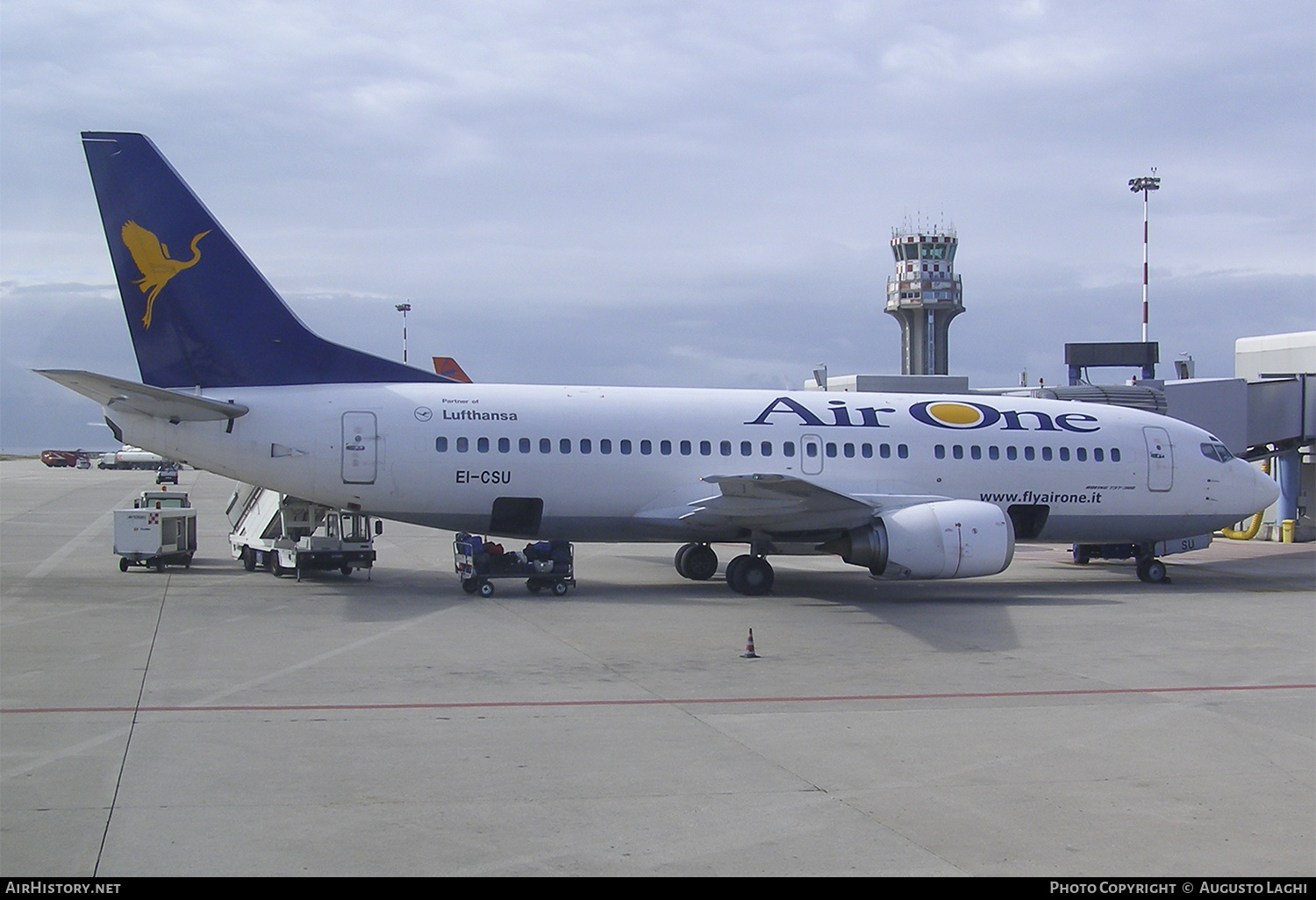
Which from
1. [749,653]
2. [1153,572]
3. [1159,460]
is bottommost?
[749,653]

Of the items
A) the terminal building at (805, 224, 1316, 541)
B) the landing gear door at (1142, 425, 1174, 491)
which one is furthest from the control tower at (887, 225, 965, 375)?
the landing gear door at (1142, 425, 1174, 491)

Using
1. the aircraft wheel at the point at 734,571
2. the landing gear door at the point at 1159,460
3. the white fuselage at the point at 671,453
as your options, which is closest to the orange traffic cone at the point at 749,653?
the aircraft wheel at the point at 734,571

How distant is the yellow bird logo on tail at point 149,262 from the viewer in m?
19.4

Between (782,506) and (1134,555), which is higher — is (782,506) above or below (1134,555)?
above

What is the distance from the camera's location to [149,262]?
768 inches

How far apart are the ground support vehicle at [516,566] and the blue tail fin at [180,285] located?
4.18 m

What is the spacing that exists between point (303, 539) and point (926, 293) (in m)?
61.0

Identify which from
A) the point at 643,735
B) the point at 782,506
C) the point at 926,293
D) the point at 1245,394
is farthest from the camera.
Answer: the point at 926,293

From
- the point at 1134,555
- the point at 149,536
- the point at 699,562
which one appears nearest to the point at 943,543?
the point at 699,562

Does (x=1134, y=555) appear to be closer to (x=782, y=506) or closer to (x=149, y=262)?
(x=782, y=506)

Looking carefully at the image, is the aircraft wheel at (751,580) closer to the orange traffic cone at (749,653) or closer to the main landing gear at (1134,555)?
the orange traffic cone at (749,653)

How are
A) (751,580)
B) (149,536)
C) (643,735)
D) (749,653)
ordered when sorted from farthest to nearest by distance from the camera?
(149,536), (751,580), (749,653), (643,735)

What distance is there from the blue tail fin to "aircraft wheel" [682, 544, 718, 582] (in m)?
8.02
